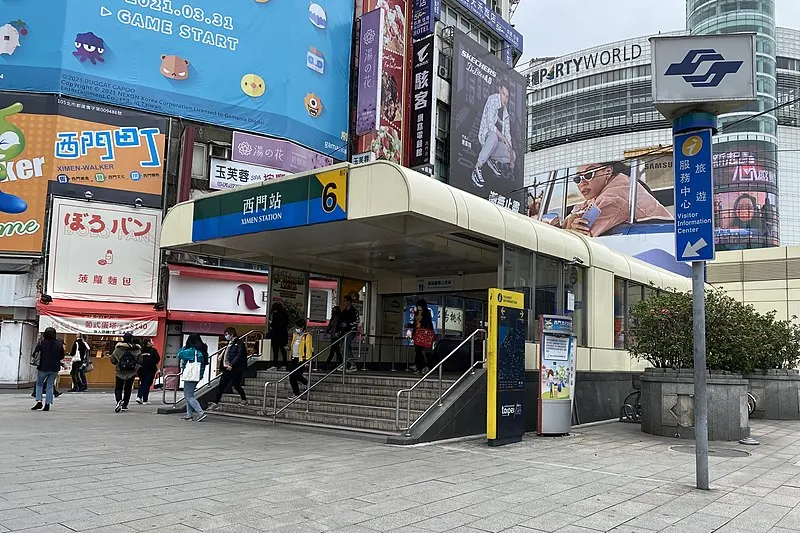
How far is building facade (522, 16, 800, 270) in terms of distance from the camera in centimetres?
6831

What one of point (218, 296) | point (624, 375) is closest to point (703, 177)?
point (624, 375)

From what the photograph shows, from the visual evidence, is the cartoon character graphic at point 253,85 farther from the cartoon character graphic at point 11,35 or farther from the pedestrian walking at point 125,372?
the pedestrian walking at point 125,372

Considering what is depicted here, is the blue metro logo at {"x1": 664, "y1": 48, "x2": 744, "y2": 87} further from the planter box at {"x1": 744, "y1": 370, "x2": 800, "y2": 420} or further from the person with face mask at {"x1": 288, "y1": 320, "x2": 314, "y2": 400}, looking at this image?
the planter box at {"x1": 744, "y1": 370, "x2": 800, "y2": 420}

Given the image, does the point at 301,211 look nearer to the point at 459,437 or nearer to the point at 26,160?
the point at 459,437

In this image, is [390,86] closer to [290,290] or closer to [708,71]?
Result: [290,290]

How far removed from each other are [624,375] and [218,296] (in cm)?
1549

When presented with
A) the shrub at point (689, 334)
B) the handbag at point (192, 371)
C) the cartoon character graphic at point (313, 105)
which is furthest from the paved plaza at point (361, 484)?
the cartoon character graphic at point (313, 105)

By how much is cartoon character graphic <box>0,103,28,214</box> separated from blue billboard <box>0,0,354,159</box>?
3.44 feet

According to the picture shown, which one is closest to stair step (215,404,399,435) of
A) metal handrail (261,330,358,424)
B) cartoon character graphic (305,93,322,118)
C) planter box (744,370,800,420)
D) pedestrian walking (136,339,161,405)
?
metal handrail (261,330,358,424)

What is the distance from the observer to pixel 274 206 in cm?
1265

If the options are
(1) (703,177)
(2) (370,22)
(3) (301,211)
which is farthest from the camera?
(2) (370,22)

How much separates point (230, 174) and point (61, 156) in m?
5.83

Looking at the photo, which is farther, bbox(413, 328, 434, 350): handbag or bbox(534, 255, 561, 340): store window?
bbox(413, 328, 434, 350): handbag

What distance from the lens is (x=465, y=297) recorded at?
1825 centimetres
